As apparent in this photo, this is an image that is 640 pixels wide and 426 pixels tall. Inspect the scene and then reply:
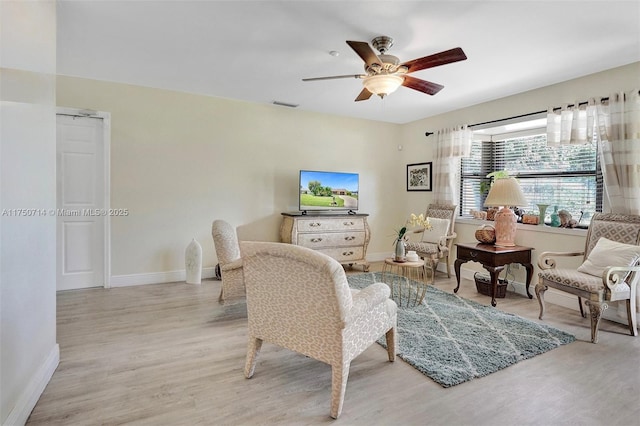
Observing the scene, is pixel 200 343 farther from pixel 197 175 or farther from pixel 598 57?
pixel 598 57

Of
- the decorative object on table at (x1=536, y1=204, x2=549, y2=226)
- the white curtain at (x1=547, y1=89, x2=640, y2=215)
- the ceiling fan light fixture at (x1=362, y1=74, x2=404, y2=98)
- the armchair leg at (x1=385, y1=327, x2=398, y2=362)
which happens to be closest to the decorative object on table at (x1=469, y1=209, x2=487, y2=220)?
the decorative object on table at (x1=536, y1=204, x2=549, y2=226)

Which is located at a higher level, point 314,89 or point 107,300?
point 314,89

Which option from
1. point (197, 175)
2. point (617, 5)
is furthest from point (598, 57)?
point (197, 175)

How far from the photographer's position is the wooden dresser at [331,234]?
4.97 meters

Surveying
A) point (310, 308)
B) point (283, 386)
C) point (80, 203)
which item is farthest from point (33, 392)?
point (80, 203)

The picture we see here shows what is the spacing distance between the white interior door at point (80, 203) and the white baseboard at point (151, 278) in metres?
0.19

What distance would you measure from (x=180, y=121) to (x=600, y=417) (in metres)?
4.98

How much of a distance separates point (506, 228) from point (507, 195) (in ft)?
1.46

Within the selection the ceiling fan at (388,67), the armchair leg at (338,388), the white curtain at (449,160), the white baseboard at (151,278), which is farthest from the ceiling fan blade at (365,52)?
the white baseboard at (151,278)

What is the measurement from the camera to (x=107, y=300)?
3803 mm

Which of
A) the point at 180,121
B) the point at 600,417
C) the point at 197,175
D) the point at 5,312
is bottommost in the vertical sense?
the point at 600,417

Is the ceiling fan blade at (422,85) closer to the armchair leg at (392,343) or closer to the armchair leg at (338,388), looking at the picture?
the armchair leg at (392,343)

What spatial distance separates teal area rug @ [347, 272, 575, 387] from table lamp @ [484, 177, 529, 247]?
1.00m

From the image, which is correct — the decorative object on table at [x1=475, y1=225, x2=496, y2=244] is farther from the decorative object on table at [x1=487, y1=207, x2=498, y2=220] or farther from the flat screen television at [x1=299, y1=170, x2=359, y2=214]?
the flat screen television at [x1=299, y1=170, x2=359, y2=214]
